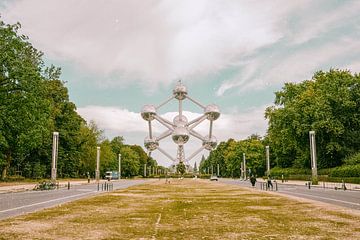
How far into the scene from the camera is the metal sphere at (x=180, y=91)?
163 metres

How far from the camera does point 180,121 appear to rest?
526 feet

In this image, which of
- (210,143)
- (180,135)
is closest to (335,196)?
(180,135)

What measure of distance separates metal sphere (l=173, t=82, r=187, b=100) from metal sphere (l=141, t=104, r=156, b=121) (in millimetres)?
10373

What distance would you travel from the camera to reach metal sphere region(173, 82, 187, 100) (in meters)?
163

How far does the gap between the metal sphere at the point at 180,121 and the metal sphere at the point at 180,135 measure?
262cm

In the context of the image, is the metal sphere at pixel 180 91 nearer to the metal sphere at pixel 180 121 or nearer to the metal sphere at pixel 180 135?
the metal sphere at pixel 180 121

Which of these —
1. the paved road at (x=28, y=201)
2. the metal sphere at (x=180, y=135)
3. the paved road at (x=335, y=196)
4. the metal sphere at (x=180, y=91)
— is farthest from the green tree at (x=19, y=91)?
the metal sphere at (x=180, y=91)

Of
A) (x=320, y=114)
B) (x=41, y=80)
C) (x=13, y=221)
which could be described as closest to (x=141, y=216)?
(x=13, y=221)

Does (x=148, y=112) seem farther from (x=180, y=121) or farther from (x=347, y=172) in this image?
(x=347, y=172)

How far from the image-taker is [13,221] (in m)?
14.4

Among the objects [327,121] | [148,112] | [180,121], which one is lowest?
[327,121]

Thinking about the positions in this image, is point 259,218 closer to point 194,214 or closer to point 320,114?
point 194,214

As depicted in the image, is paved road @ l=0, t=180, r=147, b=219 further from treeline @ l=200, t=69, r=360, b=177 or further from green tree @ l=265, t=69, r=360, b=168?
green tree @ l=265, t=69, r=360, b=168

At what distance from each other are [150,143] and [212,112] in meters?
27.2
